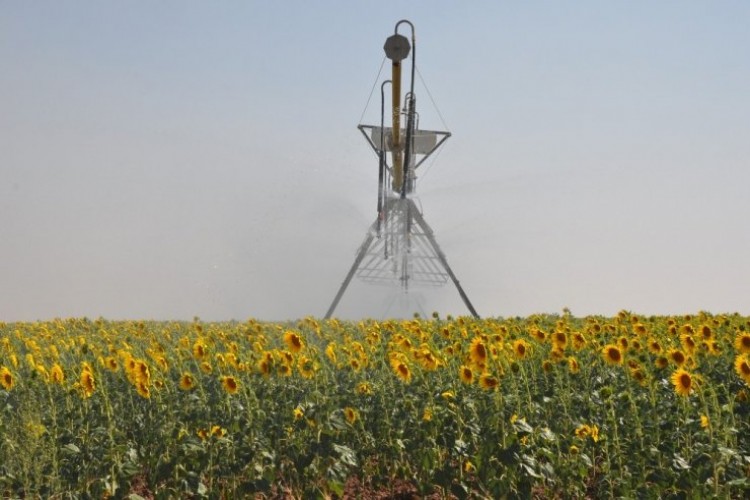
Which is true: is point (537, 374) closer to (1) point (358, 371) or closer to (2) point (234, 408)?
(1) point (358, 371)

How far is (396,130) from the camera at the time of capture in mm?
28422

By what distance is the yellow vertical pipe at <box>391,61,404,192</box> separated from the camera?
85.0ft

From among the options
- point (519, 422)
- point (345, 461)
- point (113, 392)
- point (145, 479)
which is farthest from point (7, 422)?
point (519, 422)

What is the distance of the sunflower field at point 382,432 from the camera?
6.03 meters

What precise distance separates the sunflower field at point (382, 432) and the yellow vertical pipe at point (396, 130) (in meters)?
18.6

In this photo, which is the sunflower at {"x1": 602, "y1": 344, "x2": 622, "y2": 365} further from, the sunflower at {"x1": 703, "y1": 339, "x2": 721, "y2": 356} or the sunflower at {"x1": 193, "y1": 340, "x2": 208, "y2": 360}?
the sunflower at {"x1": 193, "y1": 340, "x2": 208, "y2": 360}

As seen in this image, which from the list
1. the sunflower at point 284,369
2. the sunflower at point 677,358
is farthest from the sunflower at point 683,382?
the sunflower at point 284,369

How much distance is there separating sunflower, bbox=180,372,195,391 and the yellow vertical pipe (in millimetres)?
19470

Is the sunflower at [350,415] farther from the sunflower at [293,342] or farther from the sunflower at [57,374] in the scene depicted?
the sunflower at [57,374]

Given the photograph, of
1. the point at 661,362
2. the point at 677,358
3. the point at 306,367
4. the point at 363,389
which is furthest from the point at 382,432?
the point at 661,362

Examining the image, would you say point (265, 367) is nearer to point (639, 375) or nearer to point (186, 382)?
point (186, 382)

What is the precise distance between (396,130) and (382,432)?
72.6ft

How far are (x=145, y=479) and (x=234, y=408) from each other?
1.30 m

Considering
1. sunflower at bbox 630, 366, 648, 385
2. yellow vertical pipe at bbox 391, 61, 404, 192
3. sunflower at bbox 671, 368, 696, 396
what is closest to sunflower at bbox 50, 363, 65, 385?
sunflower at bbox 630, 366, 648, 385
